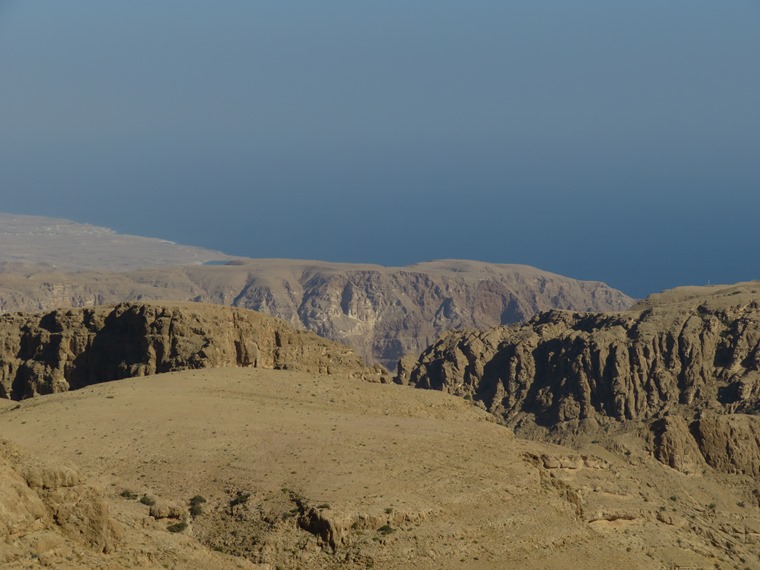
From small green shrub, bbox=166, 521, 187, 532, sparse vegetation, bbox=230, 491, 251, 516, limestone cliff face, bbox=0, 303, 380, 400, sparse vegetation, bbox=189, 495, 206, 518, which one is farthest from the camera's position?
limestone cliff face, bbox=0, 303, 380, 400

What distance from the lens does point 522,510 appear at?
62375 millimetres

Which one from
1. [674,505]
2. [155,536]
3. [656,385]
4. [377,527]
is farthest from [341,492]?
[656,385]

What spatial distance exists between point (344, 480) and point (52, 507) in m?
19.3

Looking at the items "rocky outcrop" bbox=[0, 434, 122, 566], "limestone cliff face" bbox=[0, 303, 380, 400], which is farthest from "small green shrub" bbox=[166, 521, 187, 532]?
"limestone cliff face" bbox=[0, 303, 380, 400]

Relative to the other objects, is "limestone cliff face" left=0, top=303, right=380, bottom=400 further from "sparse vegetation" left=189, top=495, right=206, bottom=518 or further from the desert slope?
"sparse vegetation" left=189, top=495, right=206, bottom=518

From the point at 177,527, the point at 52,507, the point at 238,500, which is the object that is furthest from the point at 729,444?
the point at 52,507

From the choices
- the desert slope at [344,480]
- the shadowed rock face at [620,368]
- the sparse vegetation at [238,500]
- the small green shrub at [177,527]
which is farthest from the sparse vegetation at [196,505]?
the shadowed rock face at [620,368]

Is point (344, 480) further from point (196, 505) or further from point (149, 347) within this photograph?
point (149, 347)

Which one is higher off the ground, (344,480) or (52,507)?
(52,507)

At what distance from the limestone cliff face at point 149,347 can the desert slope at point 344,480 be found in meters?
6.28

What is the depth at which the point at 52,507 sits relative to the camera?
43.3 m

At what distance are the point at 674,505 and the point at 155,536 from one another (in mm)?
38656

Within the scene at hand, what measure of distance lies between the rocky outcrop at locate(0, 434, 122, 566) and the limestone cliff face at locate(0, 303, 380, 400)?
40586 mm

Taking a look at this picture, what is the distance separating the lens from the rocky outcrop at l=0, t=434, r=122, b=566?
4138 centimetres
